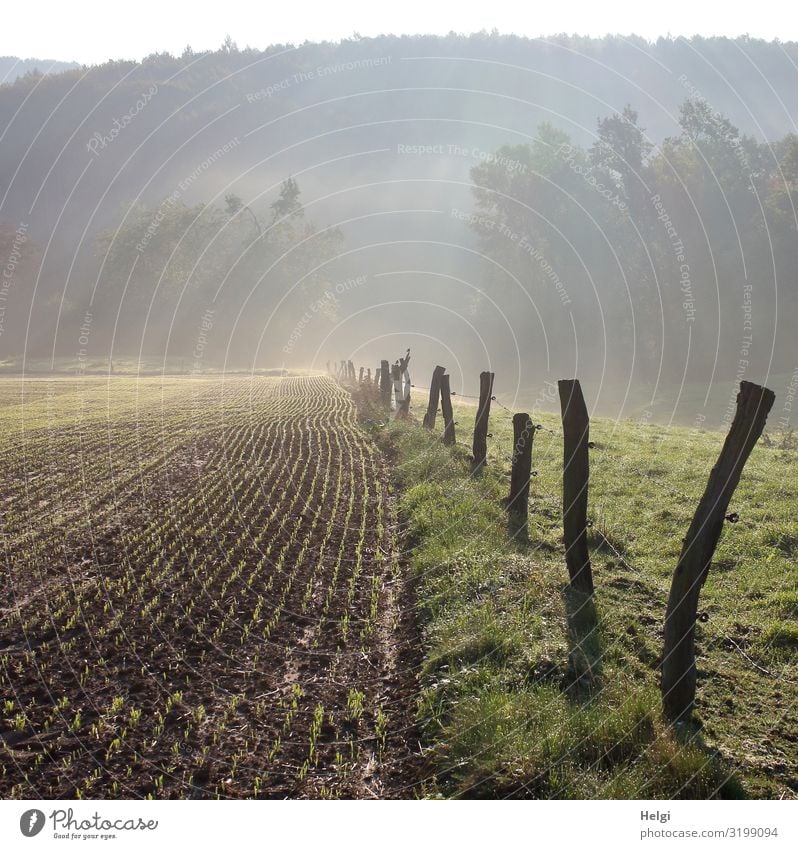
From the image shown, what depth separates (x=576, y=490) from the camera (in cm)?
1059

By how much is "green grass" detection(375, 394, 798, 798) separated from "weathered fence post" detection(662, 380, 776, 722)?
23 centimetres

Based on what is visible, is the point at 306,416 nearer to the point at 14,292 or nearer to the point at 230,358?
the point at 230,358

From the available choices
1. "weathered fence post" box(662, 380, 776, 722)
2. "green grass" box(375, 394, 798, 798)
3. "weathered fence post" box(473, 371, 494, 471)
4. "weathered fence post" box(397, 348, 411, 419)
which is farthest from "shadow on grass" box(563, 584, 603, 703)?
"weathered fence post" box(397, 348, 411, 419)

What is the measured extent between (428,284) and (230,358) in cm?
8003

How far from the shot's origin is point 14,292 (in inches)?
5477

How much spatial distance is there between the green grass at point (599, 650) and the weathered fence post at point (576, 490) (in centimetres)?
40

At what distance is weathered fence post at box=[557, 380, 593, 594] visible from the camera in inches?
414

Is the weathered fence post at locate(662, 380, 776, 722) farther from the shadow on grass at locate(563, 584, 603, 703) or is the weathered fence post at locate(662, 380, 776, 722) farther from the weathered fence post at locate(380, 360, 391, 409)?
the weathered fence post at locate(380, 360, 391, 409)

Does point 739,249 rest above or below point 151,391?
above

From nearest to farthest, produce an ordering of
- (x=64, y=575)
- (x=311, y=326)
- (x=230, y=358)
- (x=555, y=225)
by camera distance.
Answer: (x=64, y=575) → (x=555, y=225) → (x=230, y=358) → (x=311, y=326)

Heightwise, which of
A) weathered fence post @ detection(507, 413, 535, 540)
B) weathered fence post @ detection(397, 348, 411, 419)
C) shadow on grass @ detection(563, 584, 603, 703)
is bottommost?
shadow on grass @ detection(563, 584, 603, 703)

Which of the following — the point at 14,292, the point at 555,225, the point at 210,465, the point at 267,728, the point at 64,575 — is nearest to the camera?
the point at 267,728


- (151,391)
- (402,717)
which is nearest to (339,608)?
(402,717)

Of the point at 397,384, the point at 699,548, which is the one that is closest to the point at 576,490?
the point at 699,548
